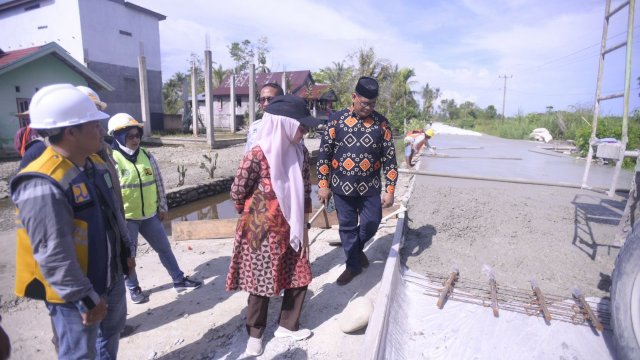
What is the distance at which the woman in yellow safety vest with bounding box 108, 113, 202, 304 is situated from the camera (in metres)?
3.13

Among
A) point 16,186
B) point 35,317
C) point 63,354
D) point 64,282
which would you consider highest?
point 16,186

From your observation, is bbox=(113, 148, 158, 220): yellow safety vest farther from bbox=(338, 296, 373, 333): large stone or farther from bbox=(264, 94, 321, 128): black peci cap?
→ bbox=(338, 296, 373, 333): large stone

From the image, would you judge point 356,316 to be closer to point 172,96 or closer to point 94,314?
point 94,314

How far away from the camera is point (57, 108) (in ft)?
5.19

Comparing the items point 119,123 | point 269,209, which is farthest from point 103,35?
point 269,209

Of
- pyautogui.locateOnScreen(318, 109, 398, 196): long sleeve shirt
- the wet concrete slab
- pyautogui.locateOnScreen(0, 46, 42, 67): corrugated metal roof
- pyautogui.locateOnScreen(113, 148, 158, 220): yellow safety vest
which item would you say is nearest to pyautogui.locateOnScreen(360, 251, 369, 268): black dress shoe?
pyautogui.locateOnScreen(318, 109, 398, 196): long sleeve shirt

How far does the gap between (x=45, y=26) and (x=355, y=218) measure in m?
23.2

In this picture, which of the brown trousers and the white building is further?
the white building

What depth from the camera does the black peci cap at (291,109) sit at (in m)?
2.48

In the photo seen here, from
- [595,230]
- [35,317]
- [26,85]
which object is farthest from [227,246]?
[26,85]

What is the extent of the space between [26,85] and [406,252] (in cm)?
1408

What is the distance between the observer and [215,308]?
3.24 metres

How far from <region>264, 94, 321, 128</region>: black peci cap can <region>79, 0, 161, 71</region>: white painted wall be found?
66.5ft

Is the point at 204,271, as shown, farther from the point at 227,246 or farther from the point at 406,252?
the point at 406,252
